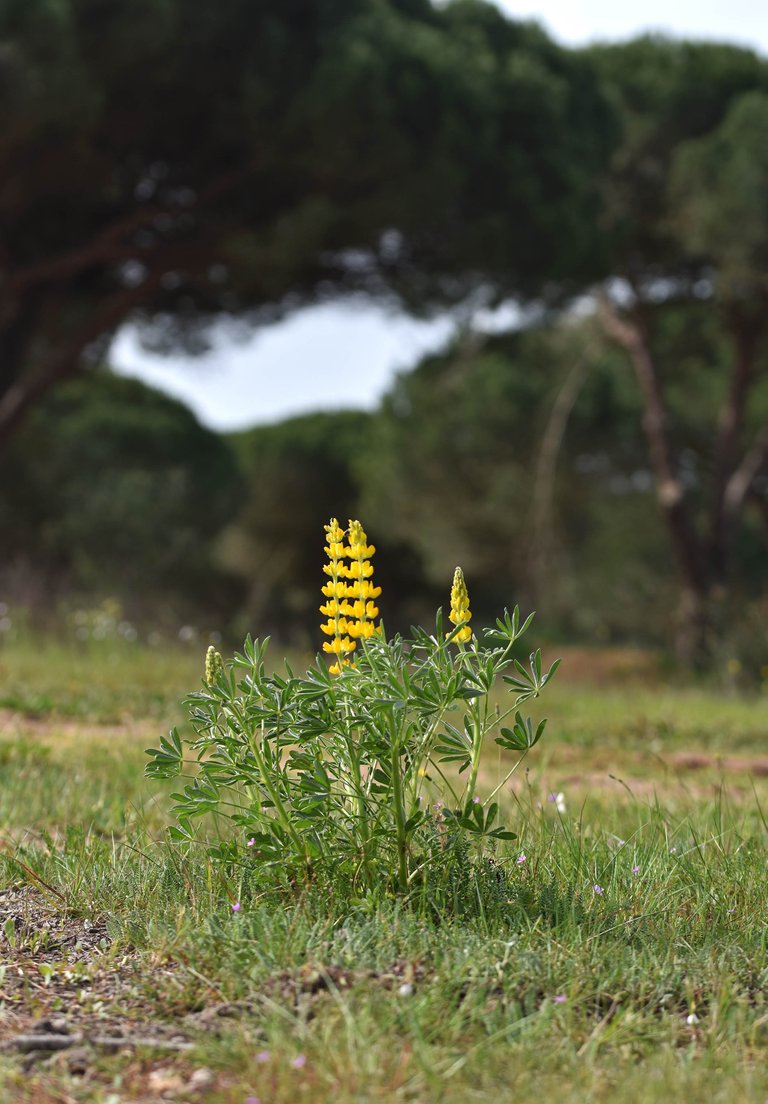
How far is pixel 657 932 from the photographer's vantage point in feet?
7.70

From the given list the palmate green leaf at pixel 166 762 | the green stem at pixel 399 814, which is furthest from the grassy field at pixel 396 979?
the palmate green leaf at pixel 166 762

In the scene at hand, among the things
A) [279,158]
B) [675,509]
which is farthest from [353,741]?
[675,509]

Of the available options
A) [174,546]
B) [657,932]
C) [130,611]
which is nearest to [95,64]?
[130,611]

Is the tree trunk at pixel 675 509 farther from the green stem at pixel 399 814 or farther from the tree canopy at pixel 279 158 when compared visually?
the green stem at pixel 399 814

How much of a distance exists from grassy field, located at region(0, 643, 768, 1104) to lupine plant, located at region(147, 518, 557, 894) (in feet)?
0.36

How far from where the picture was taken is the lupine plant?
7.61ft

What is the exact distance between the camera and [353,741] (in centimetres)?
240

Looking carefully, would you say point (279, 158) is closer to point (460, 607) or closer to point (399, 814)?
point (460, 607)

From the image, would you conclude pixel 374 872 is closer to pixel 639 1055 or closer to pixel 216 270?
pixel 639 1055

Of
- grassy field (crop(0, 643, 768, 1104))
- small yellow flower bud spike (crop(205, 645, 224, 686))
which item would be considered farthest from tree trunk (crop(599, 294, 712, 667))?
small yellow flower bud spike (crop(205, 645, 224, 686))

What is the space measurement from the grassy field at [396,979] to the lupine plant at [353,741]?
0.11 m

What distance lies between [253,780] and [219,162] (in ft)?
34.9

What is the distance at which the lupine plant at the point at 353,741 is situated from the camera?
7.61 feet

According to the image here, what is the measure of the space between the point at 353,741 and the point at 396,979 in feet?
1.67
